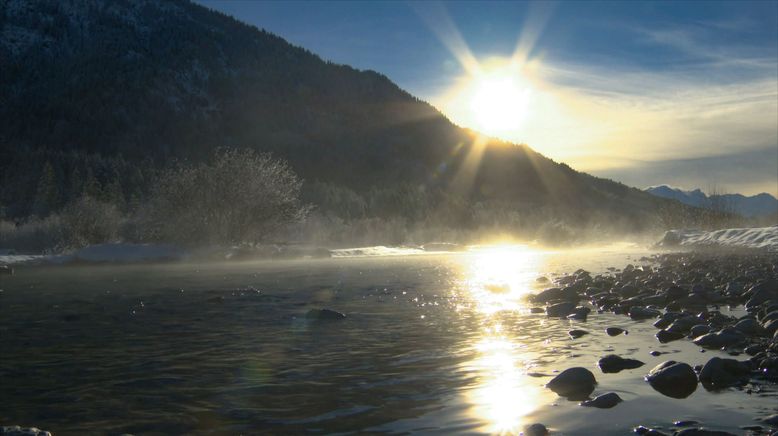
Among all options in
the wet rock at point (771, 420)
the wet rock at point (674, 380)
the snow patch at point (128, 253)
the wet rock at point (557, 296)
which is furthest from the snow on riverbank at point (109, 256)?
the wet rock at point (771, 420)

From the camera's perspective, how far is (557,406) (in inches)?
356

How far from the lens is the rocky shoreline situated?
32.3 ft

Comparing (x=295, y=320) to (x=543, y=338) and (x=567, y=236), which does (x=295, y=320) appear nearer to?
(x=543, y=338)

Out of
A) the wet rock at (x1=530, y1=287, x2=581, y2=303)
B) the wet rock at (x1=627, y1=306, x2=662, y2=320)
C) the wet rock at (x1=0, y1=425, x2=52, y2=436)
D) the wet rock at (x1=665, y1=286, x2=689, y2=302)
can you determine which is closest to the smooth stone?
the wet rock at (x1=627, y1=306, x2=662, y2=320)

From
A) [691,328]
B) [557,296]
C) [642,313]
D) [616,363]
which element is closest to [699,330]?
[691,328]

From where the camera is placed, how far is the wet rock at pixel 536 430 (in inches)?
303

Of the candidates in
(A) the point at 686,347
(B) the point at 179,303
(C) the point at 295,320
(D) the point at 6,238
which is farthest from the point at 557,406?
(D) the point at 6,238

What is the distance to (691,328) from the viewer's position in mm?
15062

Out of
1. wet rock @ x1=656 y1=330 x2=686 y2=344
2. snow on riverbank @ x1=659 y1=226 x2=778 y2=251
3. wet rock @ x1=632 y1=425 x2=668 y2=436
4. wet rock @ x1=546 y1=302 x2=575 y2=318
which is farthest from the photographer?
snow on riverbank @ x1=659 y1=226 x2=778 y2=251

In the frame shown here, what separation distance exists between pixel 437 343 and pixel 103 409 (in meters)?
7.99

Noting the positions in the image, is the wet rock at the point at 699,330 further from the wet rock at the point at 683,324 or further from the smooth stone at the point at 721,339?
the smooth stone at the point at 721,339

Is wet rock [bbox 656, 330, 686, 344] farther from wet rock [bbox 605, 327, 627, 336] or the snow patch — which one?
the snow patch

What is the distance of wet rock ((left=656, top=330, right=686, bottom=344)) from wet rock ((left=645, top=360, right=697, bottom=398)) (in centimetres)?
436

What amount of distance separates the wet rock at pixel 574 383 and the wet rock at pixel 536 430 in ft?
6.62
